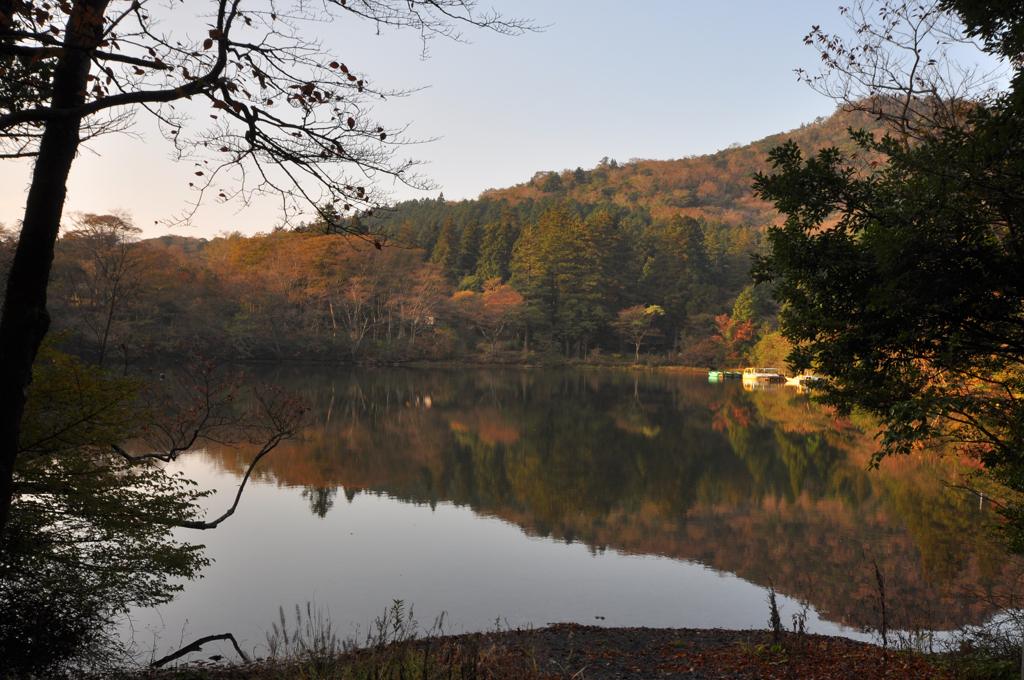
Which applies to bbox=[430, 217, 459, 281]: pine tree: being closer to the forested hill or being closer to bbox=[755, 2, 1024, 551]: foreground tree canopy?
the forested hill

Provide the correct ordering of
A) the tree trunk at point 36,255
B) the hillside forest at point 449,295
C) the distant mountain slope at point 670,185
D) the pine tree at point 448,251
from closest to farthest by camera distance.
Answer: the tree trunk at point 36,255 → the hillside forest at point 449,295 → the pine tree at point 448,251 → the distant mountain slope at point 670,185

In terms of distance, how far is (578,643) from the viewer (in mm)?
5625

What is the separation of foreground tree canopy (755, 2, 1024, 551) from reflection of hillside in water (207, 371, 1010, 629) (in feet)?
12.9

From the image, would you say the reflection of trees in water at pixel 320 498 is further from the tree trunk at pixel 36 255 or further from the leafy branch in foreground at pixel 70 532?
the tree trunk at pixel 36 255

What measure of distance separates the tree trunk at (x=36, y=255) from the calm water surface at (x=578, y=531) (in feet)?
12.2

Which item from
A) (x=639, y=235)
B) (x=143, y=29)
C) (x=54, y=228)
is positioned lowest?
(x=54, y=228)

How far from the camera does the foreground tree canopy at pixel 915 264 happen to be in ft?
11.4

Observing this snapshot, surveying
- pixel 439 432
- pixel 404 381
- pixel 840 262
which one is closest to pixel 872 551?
pixel 840 262

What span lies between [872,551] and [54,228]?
10.2 metres

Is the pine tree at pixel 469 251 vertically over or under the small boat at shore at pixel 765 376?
over

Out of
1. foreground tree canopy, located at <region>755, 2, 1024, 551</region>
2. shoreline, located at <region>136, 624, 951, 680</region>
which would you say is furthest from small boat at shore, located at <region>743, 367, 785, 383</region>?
foreground tree canopy, located at <region>755, 2, 1024, 551</region>

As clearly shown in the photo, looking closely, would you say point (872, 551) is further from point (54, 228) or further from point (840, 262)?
point (54, 228)

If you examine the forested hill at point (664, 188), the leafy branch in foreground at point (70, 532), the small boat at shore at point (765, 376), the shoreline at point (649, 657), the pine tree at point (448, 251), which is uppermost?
the forested hill at point (664, 188)

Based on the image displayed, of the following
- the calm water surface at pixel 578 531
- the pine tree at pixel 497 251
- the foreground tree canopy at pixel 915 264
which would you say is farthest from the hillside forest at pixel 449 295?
the foreground tree canopy at pixel 915 264
